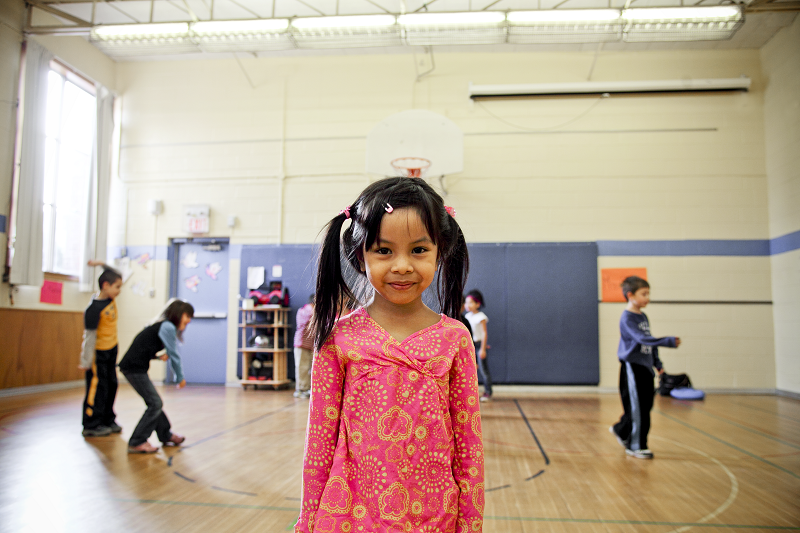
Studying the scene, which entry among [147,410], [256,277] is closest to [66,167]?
[256,277]

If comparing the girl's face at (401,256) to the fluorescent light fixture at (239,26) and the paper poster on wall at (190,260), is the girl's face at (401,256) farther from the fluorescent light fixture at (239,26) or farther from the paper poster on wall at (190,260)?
the paper poster on wall at (190,260)

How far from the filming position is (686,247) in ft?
23.2

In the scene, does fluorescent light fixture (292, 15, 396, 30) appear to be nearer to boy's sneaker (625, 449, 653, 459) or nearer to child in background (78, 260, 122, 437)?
child in background (78, 260, 122, 437)

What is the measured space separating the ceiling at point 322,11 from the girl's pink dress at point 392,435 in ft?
19.7

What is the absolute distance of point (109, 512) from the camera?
244 centimetres

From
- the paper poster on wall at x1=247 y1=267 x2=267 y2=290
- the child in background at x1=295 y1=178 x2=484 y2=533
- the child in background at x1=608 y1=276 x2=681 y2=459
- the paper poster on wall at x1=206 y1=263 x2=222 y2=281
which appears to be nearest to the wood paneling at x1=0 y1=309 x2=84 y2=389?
the paper poster on wall at x1=206 y1=263 x2=222 y2=281

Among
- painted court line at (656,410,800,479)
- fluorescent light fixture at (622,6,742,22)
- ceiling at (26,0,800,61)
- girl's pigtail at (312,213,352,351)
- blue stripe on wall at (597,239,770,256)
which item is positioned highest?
ceiling at (26,0,800,61)

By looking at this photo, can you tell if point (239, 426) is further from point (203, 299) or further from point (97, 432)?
point (203, 299)

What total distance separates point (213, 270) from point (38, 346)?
2.31 m

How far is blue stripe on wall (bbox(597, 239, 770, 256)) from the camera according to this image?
698 centimetres

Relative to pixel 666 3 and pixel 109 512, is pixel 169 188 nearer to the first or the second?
pixel 109 512

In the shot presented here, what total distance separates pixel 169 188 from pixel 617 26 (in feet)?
20.7

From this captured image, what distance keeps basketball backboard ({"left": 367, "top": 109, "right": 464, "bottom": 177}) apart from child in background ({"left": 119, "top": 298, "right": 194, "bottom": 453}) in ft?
10.5

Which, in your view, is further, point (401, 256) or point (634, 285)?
point (634, 285)
